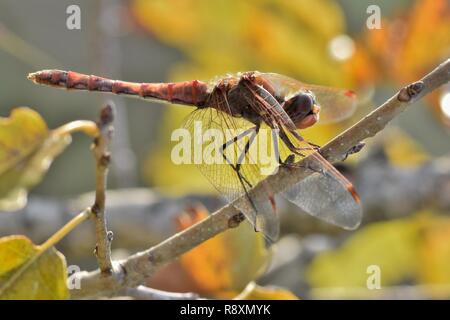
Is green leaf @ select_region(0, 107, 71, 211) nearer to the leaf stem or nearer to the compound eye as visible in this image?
the leaf stem

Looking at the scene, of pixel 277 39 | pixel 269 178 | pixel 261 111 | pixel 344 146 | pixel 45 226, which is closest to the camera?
pixel 344 146

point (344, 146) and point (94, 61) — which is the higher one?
point (94, 61)

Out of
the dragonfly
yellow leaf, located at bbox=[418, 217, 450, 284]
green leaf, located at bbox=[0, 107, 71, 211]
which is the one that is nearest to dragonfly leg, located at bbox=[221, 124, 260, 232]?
the dragonfly

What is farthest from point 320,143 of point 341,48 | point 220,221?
point 220,221

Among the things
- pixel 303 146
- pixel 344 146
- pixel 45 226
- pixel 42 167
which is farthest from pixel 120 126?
pixel 344 146

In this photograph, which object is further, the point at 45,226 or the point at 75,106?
the point at 75,106

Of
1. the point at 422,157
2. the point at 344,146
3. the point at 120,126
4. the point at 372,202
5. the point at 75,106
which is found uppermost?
the point at 75,106
